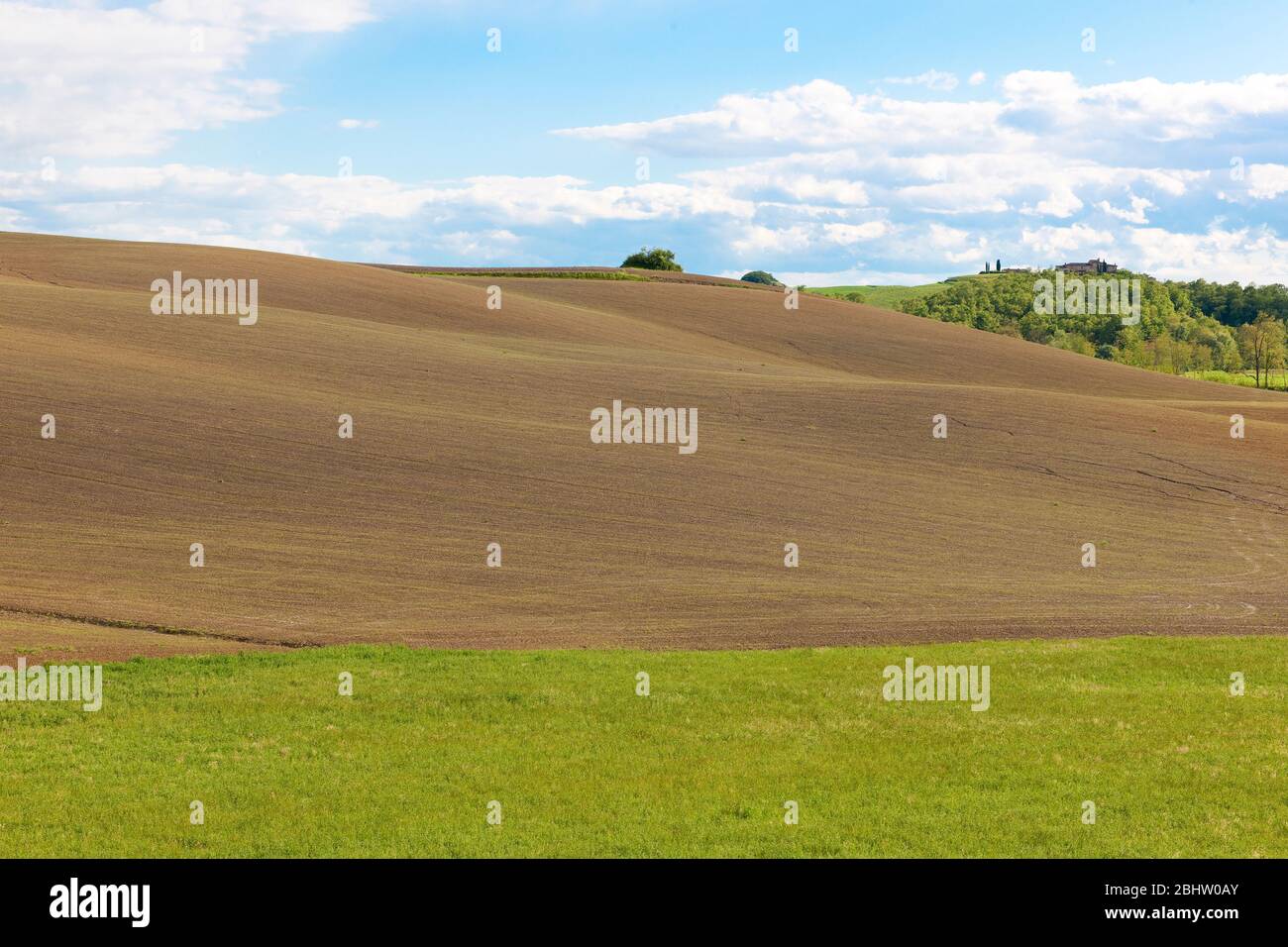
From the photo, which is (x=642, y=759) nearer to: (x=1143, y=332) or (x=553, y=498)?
(x=553, y=498)

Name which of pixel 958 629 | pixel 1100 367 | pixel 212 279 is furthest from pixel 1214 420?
pixel 212 279

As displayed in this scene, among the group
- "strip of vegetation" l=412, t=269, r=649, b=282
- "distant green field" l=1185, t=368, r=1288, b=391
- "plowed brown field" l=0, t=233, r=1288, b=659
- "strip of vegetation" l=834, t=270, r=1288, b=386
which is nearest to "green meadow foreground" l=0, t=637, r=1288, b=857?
"plowed brown field" l=0, t=233, r=1288, b=659

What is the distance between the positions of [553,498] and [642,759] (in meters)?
22.4

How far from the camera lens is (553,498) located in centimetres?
3744

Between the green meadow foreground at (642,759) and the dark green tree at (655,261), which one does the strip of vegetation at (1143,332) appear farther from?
the green meadow foreground at (642,759)

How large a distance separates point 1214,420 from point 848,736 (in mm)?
43571

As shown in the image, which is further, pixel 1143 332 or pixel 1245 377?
pixel 1143 332

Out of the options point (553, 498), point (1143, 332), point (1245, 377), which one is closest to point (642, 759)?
point (553, 498)

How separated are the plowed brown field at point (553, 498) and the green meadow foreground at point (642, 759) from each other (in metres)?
4.32

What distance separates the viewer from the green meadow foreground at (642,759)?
12461 millimetres

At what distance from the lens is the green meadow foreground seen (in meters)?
12.5

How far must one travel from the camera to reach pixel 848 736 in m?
16.6

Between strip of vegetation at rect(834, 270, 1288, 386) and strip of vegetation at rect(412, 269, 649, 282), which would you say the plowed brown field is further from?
strip of vegetation at rect(834, 270, 1288, 386)

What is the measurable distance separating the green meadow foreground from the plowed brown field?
4.32m
